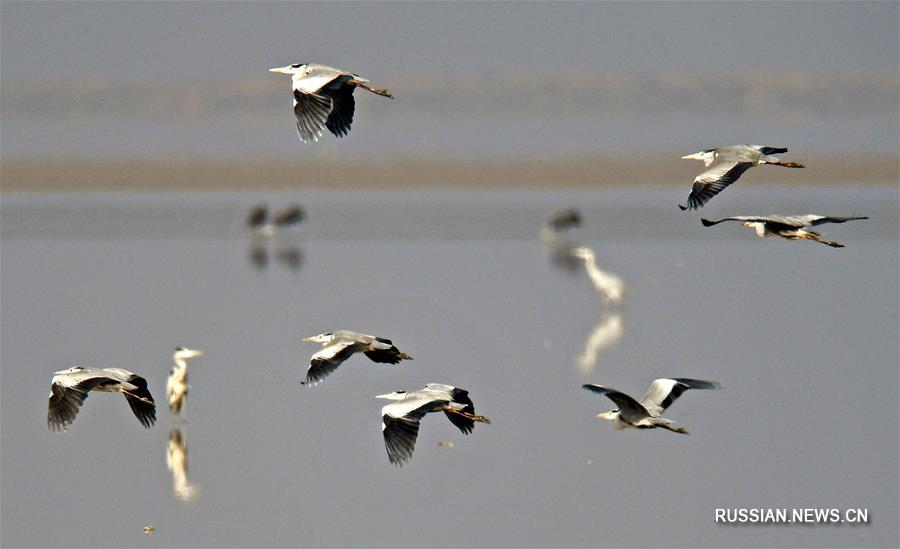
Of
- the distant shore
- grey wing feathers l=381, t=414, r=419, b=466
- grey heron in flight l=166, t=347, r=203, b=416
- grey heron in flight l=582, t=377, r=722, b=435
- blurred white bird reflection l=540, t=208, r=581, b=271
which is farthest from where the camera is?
the distant shore

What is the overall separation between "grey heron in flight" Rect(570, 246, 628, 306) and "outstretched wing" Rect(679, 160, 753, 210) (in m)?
3.66

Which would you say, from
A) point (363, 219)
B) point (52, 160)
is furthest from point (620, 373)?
point (52, 160)

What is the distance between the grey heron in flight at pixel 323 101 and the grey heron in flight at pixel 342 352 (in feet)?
2.93

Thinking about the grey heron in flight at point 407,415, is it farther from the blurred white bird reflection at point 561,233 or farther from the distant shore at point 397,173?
the distant shore at point 397,173

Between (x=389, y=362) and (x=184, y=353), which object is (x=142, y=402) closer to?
(x=389, y=362)

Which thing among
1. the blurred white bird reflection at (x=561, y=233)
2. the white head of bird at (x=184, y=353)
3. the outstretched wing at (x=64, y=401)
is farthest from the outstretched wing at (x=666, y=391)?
the blurred white bird reflection at (x=561, y=233)

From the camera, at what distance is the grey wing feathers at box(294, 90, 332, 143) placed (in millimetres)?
7941

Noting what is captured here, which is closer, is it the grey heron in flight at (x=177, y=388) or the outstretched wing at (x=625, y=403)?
the outstretched wing at (x=625, y=403)

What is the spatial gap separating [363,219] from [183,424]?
6.49m

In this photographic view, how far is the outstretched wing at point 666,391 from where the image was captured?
768 centimetres

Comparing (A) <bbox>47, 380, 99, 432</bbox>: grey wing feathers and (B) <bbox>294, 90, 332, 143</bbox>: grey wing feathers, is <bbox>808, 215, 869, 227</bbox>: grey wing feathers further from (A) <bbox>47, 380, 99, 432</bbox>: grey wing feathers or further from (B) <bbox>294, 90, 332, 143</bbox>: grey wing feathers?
(A) <bbox>47, 380, 99, 432</bbox>: grey wing feathers

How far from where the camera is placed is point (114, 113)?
2097 centimetres

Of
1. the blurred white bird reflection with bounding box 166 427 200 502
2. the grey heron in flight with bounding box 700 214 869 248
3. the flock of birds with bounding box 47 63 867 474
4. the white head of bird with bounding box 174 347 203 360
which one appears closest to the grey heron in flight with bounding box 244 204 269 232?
the white head of bird with bounding box 174 347 203 360

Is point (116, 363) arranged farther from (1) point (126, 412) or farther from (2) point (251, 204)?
(2) point (251, 204)
